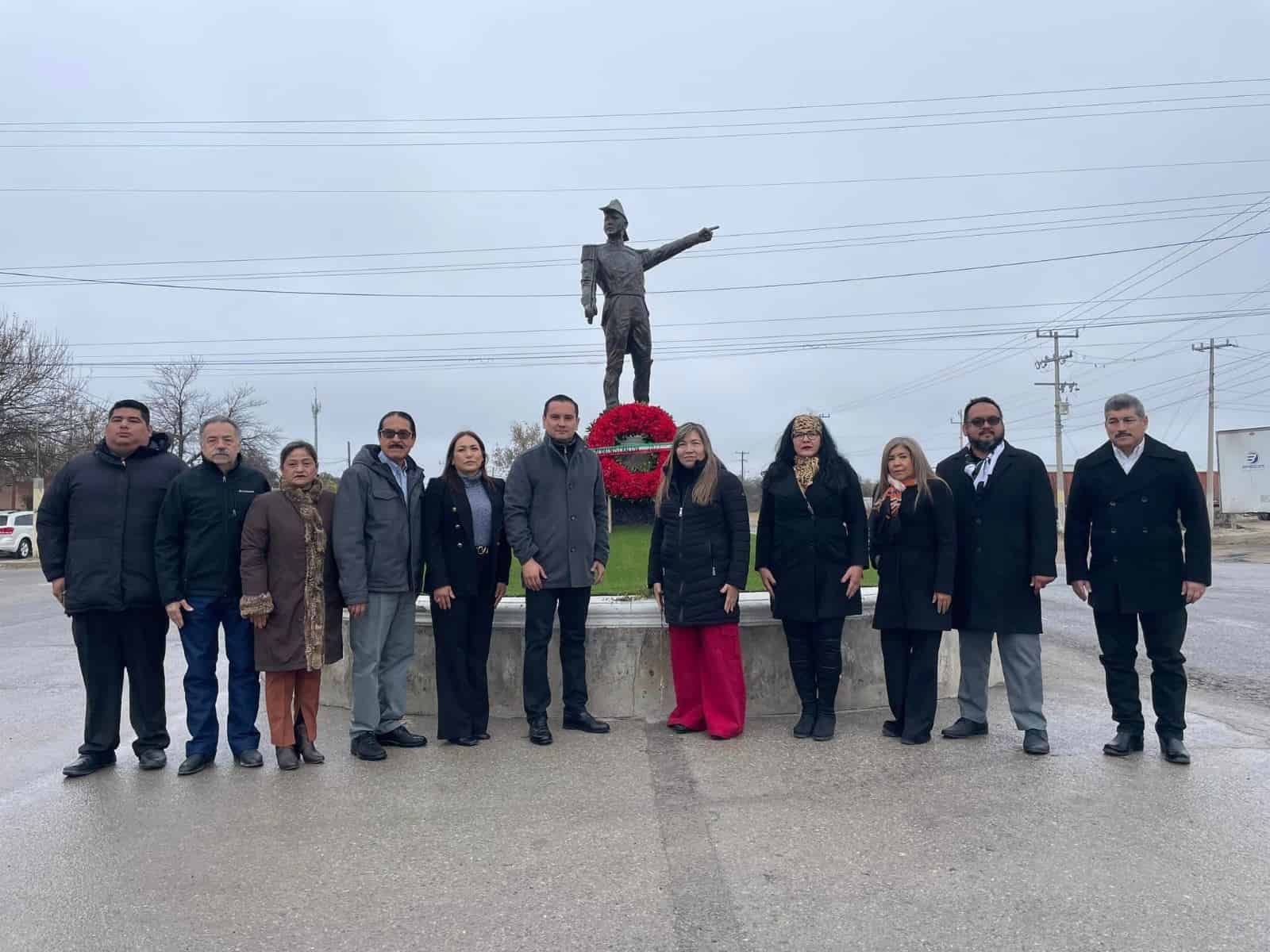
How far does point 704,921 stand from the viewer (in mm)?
3291

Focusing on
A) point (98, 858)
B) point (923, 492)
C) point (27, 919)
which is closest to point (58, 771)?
point (98, 858)

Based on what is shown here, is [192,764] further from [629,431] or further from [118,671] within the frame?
[629,431]

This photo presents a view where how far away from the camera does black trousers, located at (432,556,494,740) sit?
18.6 feet

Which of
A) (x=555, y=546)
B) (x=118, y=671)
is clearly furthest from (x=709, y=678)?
(x=118, y=671)

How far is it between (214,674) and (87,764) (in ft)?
2.46

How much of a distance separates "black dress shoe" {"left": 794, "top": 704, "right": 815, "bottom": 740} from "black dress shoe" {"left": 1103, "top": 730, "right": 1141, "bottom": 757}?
153 centimetres

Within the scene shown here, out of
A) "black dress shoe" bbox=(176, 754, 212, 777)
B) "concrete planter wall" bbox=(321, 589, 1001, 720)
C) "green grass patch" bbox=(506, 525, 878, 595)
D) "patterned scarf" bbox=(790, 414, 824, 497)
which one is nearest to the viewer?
"black dress shoe" bbox=(176, 754, 212, 777)

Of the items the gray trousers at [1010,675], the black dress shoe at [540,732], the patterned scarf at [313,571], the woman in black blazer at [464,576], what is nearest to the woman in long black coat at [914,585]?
the gray trousers at [1010,675]

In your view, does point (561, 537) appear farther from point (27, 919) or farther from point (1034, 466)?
point (27, 919)

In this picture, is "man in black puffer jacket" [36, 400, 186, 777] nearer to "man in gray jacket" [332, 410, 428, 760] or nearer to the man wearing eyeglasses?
"man in gray jacket" [332, 410, 428, 760]

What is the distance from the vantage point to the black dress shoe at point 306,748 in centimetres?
538

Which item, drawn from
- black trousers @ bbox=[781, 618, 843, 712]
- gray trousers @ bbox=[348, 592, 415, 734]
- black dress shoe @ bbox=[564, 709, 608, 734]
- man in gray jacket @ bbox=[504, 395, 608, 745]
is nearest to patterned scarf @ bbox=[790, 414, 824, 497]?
black trousers @ bbox=[781, 618, 843, 712]

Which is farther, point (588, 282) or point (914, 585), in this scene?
point (588, 282)

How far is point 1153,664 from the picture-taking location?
17.1 feet
